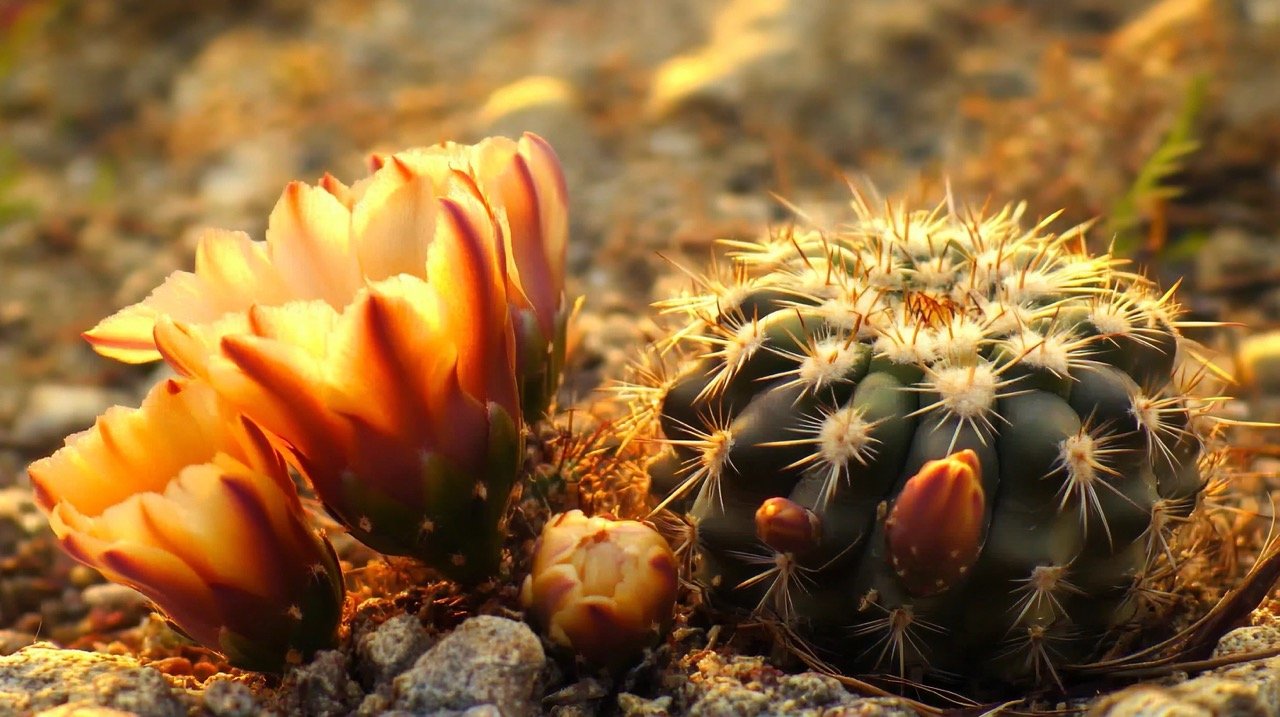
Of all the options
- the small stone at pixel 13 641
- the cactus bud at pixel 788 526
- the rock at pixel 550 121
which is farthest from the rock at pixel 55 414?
the cactus bud at pixel 788 526

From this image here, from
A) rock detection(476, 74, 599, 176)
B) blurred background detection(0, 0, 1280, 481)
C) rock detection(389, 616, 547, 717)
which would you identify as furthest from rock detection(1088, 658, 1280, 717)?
rock detection(476, 74, 599, 176)

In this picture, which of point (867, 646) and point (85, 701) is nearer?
point (85, 701)

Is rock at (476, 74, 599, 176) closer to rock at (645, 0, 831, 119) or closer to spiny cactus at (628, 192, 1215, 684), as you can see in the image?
rock at (645, 0, 831, 119)

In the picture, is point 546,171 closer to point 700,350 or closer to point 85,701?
point 700,350

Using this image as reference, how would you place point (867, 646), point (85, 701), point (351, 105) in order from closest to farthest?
point (85, 701) < point (867, 646) < point (351, 105)

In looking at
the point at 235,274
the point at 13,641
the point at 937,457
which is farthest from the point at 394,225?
the point at 13,641

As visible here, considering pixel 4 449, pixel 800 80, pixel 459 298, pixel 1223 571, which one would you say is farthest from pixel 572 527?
pixel 800 80
